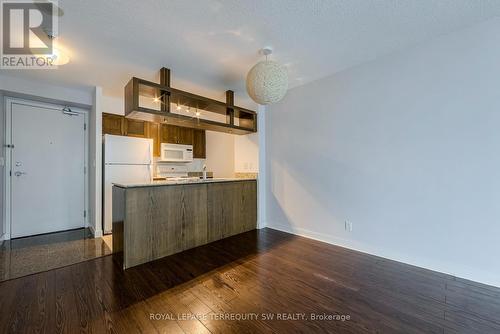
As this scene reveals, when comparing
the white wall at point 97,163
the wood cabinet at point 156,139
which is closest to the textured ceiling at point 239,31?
the white wall at point 97,163

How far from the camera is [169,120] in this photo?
2906 millimetres

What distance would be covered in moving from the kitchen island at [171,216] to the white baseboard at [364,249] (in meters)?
0.84

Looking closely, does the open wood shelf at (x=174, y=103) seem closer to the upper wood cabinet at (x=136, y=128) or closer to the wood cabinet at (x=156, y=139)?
the upper wood cabinet at (x=136, y=128)

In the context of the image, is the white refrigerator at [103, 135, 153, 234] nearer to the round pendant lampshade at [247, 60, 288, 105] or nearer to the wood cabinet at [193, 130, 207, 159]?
the wood cabinet at [193, 130, 207, 159]

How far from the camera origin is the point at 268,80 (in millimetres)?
2068

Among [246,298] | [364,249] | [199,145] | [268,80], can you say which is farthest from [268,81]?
[199,145]

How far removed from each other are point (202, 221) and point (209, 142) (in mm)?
2700

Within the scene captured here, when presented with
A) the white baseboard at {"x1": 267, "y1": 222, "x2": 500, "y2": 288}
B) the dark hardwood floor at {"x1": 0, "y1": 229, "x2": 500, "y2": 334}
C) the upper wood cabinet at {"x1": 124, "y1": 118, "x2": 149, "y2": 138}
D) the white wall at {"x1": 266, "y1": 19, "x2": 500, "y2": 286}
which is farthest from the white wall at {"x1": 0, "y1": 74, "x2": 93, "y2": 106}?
the white baseboard at {"x1": 267, "y1": 222, "x2": 500, "y2": 288}

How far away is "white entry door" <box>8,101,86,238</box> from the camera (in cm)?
337

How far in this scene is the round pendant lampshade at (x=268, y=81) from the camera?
6.79ft

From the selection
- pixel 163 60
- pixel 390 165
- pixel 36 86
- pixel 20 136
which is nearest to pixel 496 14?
pixel 390 165

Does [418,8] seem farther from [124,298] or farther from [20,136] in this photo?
[20,136]

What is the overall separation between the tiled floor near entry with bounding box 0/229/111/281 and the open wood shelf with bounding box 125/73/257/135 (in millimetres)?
1864

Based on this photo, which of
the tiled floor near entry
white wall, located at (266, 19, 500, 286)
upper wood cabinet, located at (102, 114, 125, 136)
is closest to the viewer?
white wall, located at (266, 19, 500, 286)
